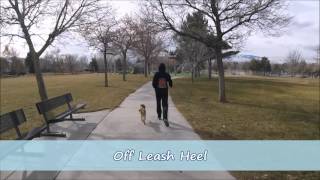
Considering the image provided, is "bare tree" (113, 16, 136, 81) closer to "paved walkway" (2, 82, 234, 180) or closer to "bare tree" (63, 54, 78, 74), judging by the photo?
"paved walkway" (2, 82, 234, 180)

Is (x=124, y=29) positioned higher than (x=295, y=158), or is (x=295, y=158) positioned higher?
(x=124, y=29)

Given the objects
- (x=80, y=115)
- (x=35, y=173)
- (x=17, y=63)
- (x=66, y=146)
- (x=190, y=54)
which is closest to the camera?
(x=35, y=173)

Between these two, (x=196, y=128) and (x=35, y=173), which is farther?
(x=196, y=128)

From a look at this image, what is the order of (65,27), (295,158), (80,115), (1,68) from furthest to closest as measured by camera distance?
(1,68), (65,27), (80,115), (295,158)

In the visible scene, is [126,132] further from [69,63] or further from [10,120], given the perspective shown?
[69,63]

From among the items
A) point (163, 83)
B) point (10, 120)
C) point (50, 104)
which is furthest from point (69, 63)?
point (10, 120)

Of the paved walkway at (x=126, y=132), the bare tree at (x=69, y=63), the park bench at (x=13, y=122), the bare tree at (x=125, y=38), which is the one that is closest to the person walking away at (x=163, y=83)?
the paved walkway at (x=126, y=132)

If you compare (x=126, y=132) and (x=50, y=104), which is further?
(x=50, y=104)

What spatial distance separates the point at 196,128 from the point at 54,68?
121m

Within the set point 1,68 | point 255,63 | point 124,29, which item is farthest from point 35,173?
point 255,63

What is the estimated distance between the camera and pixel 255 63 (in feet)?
416

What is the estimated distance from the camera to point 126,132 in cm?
1073

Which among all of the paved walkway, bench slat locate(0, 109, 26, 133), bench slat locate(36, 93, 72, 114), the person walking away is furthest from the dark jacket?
bench slat locate(0, 109, 26, 133)

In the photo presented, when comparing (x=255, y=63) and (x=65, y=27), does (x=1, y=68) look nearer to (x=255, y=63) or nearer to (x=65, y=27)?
(x=255, y=63)
